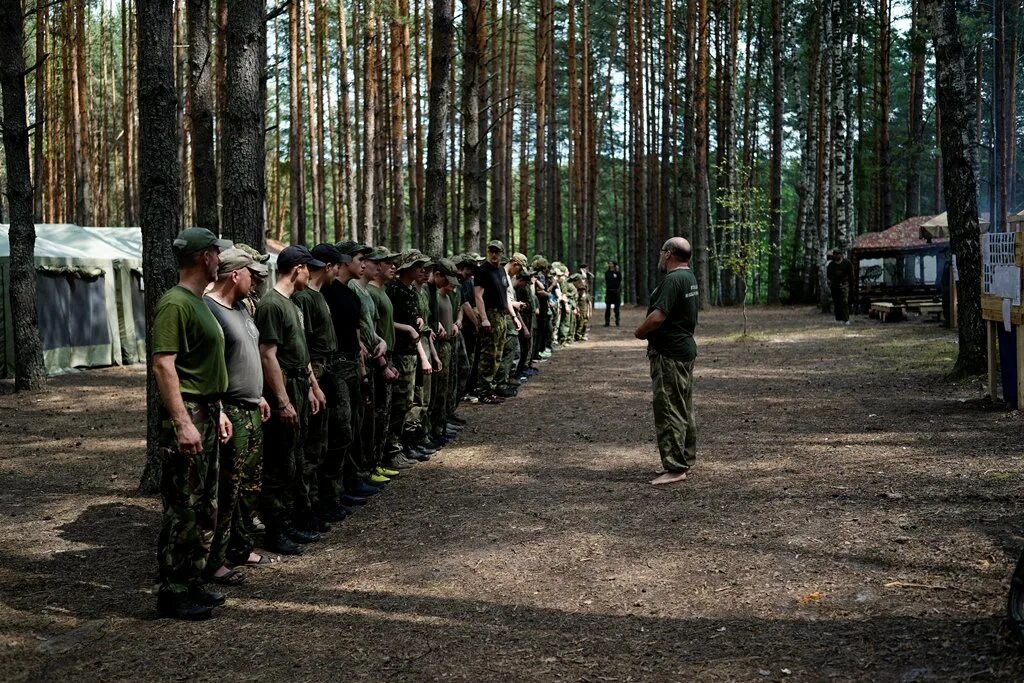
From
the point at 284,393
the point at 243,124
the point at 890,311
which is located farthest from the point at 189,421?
the point at 890,311

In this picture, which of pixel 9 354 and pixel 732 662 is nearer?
pixel 732 662

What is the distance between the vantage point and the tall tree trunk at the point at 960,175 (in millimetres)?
12297

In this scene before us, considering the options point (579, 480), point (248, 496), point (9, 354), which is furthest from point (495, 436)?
point (9, 354)

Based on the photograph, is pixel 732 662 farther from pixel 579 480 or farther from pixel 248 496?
pixel 579 480

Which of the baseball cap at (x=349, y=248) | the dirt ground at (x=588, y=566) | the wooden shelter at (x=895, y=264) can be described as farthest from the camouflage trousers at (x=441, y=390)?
the wooden shelter at (x=895, y=264)

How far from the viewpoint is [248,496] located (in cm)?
572

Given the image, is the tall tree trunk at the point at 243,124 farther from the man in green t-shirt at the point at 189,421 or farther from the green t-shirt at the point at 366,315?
the man in green t-shirt at the point at 189,421

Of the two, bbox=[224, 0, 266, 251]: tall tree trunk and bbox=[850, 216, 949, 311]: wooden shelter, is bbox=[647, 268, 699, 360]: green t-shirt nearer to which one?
bbox=[224, 0, 266, 251]: tall tree trunk

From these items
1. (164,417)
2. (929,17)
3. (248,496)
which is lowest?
(248,496)

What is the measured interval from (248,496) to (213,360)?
3.46 feet

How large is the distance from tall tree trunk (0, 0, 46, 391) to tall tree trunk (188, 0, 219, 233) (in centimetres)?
267

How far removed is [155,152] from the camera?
315 inches

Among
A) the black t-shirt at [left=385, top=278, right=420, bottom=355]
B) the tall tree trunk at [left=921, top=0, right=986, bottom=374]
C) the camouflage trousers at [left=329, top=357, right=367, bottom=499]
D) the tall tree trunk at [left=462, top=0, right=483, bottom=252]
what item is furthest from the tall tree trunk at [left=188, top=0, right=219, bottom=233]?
the tall tree trunk at [left=921, top=0, right=986, bottom=374]

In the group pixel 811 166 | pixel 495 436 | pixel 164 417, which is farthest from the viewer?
pixel 811 166
